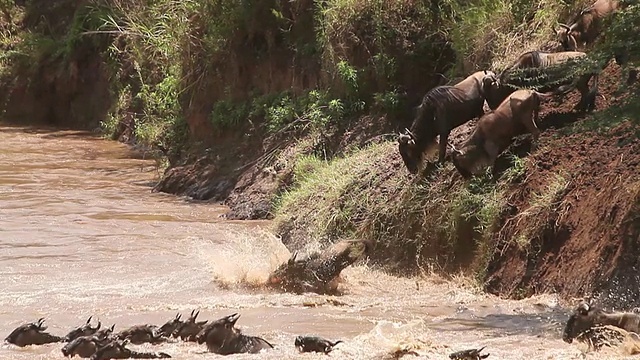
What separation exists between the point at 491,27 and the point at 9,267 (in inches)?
267

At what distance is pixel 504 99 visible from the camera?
12141 millimetres

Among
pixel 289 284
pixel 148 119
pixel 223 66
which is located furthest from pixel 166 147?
pixel 289 284

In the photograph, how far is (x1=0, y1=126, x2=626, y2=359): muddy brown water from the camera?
9.19 metres

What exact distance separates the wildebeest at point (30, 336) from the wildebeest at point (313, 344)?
2107 mm

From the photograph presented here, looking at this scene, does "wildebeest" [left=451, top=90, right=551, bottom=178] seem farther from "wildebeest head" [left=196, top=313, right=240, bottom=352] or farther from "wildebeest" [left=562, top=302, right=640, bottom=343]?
"wildebeest head" [left=196, top=313, right=240, bottom=352]

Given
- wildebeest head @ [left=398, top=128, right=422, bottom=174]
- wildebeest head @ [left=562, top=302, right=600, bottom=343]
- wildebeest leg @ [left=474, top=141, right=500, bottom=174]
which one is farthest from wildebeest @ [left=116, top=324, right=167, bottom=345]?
wildebeest head @ [left=398, top=128, right=422, bottom=174]

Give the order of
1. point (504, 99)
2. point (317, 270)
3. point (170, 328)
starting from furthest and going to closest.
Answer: point (504, 99) → point (317, 270) → point (170, 328)

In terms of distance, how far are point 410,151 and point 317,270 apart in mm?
1981

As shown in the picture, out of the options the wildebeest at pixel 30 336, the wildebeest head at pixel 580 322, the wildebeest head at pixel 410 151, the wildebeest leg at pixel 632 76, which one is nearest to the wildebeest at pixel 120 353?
the wildebeest at pixel 30 336

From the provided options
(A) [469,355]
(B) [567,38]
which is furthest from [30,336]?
(B) [567,38]

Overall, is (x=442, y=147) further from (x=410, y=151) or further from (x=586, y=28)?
(x=586, y=28)

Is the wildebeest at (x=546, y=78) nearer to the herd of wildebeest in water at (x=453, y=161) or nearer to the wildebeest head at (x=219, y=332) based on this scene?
the herd of wildebeest in water at (x=453, y=161)

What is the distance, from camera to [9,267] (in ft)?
43.6

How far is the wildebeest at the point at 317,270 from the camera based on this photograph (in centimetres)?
1159
